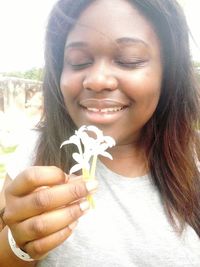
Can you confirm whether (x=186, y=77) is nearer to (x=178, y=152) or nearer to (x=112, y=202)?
(x=178, y=152)

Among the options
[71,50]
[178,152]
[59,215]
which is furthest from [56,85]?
[59,215]

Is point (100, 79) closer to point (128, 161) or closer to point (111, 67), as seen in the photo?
point (111, 67)

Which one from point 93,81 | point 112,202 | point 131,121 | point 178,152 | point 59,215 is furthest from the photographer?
point 178,152

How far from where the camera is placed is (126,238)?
138 centimetres

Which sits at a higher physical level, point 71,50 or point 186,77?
point 71,50

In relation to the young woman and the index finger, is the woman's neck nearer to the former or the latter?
the young woman

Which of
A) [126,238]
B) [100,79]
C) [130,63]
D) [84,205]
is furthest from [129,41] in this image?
[126,238]

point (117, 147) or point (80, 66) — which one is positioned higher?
point (80, 66)

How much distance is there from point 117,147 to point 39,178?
702 millimetres

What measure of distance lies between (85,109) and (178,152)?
507mm

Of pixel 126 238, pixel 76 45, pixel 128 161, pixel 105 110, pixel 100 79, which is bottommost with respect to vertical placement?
pixel 126 238

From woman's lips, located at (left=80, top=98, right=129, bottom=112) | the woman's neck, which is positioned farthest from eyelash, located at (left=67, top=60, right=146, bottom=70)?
the woman's neck

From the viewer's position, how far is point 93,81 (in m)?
1.19

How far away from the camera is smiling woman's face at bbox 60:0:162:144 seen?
122cm
